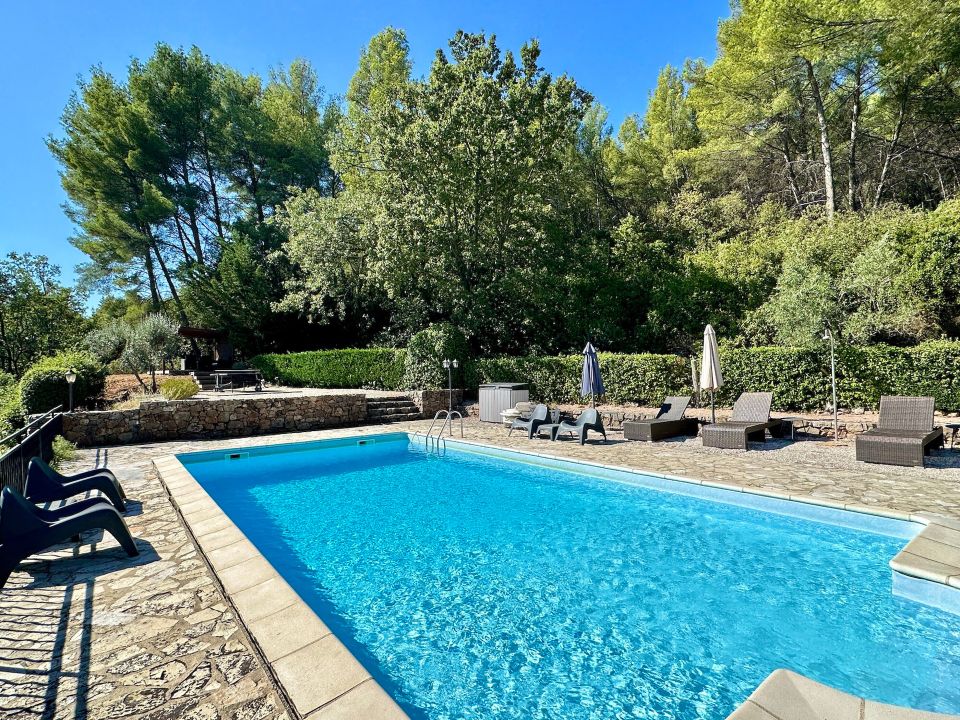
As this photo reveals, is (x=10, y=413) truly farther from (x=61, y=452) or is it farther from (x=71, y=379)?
(x=61, y=452)

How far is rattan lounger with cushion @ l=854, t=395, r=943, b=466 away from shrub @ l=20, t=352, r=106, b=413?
1672cm

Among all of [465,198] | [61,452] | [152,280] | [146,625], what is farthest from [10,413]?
[152,280]

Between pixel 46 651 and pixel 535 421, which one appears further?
pixel 535 421

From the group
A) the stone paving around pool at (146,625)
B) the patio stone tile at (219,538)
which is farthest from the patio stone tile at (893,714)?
the patio stone tile at (219,538)

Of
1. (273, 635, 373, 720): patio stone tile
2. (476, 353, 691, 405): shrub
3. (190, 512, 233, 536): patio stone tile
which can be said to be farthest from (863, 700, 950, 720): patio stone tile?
(476, 353, 691, 405): shrub

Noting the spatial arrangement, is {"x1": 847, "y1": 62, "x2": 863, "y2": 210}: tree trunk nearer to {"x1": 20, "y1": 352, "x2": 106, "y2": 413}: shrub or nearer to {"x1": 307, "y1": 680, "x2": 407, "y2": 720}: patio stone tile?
{"x1": 307, "y1": 680, "x2": 407, "y2": 720}: patio stone tile

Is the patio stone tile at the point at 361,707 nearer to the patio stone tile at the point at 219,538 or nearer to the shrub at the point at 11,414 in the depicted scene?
the patio stone tile at the point at 219,538

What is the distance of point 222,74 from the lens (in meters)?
31.6

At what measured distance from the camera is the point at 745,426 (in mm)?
9125

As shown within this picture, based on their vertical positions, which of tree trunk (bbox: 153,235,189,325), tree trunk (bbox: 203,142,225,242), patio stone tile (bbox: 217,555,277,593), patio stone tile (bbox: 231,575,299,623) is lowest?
patio stone tile (bbox: 217,555,277,593)

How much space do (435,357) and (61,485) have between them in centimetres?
1236

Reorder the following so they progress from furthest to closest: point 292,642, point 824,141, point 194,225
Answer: point 194,225 → point 824,141 → point 292,642

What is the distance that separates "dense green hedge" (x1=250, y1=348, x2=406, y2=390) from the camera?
19.3 metres

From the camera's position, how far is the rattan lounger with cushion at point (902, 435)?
7.17m
